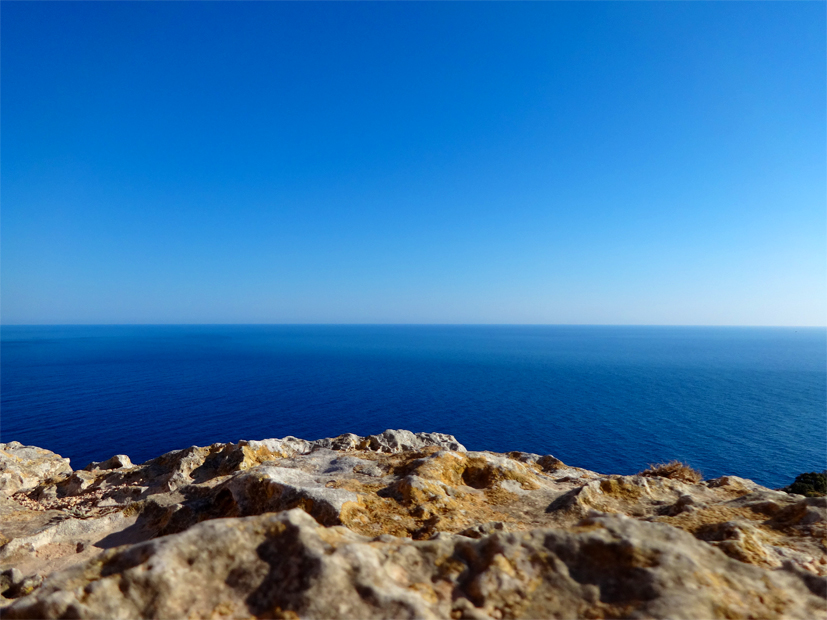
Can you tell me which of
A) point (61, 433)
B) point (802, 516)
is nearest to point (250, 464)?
point (802, 516)

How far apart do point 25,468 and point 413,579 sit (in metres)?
34.5

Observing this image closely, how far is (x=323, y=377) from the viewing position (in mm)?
130625

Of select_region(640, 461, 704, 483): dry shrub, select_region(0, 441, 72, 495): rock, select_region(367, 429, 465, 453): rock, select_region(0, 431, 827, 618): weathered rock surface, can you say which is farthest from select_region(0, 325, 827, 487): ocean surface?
select_region(0, 431, 827, 618): weathered rock surface

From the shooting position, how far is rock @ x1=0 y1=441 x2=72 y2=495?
981 inches

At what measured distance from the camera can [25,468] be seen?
27781 millimetres

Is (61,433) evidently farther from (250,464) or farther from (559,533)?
(559,533)

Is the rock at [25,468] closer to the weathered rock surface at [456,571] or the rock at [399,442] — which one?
the weathered rock surface at [456,571]

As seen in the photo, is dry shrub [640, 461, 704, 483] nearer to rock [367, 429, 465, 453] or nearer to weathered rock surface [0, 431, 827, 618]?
weathered rock surface [0, 431, 827, 618]

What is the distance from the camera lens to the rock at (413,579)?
252 inches

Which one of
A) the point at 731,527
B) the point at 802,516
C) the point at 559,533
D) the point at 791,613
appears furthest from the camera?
the point at 802,516

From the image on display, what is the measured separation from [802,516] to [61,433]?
93303 mm

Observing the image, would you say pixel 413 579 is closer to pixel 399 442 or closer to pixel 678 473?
pixel 678 473

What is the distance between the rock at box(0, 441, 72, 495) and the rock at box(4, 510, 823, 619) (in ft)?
86.5

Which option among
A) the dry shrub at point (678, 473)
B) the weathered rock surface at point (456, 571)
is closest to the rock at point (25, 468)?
the weathered rock surface at point (456, 571)
